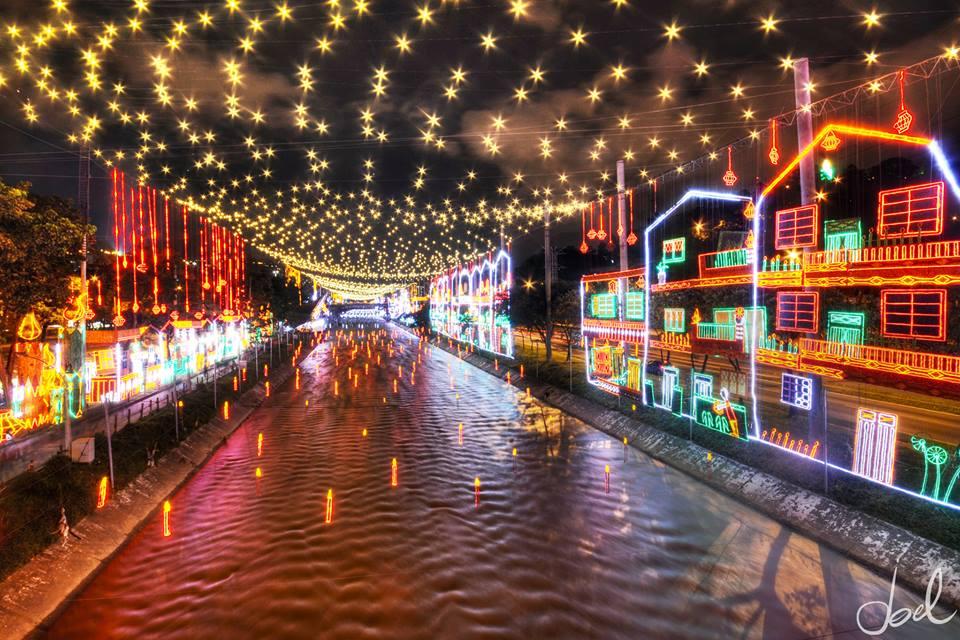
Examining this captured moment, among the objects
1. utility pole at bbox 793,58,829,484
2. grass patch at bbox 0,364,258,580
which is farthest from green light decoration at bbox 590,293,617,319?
grass patch at bbox 0,364,258,580

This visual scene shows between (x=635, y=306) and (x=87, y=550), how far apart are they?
17.2 metres

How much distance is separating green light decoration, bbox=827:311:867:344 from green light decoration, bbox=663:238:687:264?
235 inches

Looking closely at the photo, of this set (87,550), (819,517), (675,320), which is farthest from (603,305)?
(87,550)

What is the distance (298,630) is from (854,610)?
8.48 metres

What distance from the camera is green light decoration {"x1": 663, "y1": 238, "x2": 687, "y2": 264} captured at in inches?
671

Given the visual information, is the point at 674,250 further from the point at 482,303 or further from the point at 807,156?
the point at 482,303

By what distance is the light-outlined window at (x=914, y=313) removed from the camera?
9.15 m

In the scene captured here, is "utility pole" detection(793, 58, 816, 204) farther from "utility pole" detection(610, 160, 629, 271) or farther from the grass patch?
the grass patch

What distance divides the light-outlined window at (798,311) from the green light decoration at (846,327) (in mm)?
389

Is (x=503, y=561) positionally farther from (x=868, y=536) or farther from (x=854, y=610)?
(x=868, y=536)

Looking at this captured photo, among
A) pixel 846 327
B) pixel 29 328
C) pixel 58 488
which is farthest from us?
pixel 29 328

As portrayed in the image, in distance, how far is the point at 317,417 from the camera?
22500mm

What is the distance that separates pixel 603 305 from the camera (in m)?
22.1

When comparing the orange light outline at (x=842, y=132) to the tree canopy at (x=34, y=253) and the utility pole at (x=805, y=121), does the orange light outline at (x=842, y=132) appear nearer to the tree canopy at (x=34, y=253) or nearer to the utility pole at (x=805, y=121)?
the utility pole at (x=805, y=121)
